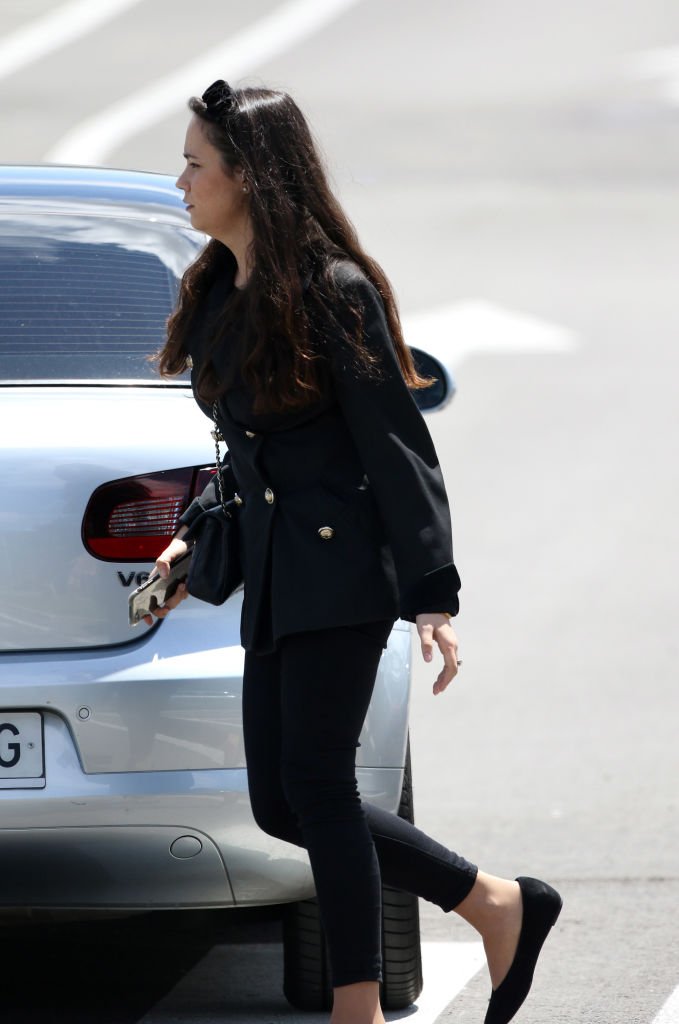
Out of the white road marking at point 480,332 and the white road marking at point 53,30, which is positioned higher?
the white road marking at point 53,30

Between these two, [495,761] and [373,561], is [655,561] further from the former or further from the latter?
[373,561]

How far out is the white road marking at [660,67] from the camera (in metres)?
25.3

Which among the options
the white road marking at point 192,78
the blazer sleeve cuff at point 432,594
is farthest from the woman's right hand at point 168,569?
the white road marking at point 192,78

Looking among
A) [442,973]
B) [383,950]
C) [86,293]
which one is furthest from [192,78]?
[383,950]

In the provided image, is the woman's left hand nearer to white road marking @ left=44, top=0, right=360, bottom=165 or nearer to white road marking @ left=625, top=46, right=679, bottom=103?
white road marking @ left=44, top=0, right=360, bottom=165

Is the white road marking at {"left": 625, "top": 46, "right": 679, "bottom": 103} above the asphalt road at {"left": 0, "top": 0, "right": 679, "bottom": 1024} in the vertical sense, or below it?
above

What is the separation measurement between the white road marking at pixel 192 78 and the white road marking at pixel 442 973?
16966 mm

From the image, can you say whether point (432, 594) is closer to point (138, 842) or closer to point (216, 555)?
point (216, 555)

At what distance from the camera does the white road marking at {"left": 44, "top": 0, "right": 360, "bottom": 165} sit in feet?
71.6

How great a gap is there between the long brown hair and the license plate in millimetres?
656

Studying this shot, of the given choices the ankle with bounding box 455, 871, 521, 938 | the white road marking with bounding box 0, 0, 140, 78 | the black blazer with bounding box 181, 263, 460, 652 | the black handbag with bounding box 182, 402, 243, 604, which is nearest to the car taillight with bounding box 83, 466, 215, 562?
the black handbag with bounding box 182, 402, 243, 604

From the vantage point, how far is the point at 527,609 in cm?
780

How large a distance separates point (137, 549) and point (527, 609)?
4.73 metres

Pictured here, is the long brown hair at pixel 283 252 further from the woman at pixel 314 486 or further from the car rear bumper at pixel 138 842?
the car rear bumper at pixel 138 842
